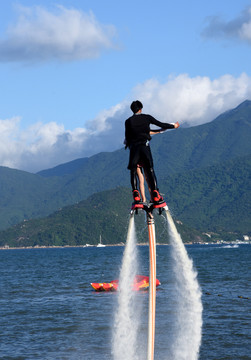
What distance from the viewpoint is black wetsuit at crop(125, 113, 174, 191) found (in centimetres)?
1341

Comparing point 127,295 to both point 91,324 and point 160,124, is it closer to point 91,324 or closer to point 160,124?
point 160,124

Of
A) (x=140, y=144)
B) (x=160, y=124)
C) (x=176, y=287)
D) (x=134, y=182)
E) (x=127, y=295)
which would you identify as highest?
(x=160, y=124)

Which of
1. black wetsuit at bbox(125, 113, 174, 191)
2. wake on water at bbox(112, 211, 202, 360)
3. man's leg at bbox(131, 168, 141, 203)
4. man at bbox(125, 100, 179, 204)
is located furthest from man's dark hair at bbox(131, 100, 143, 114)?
wake on water at bbox(112, 211, 202, 360)

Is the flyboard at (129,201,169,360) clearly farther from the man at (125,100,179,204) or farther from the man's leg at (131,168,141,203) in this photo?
the man's leg at (131,168,141,203)

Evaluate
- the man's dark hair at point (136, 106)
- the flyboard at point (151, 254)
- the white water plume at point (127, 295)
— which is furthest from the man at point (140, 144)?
the white water plume at point (127, 295)

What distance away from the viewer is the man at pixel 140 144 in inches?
527

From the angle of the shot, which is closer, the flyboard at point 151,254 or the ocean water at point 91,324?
the flyboard at point 151,254

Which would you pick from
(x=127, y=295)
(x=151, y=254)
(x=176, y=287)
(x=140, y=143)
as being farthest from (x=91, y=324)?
(x=140, y=143)

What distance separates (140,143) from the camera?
1351 centimetres

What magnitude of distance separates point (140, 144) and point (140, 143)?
1.2 inches

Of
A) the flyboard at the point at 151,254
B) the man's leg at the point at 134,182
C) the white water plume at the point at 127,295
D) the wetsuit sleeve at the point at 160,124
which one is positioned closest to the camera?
the flyboard at the point at 151,254

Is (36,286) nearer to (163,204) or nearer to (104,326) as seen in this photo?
(104,326)

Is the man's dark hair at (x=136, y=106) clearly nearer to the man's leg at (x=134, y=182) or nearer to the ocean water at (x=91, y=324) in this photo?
the man's leg at (x=134, y=182)

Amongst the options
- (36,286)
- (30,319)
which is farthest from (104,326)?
(36,286)
